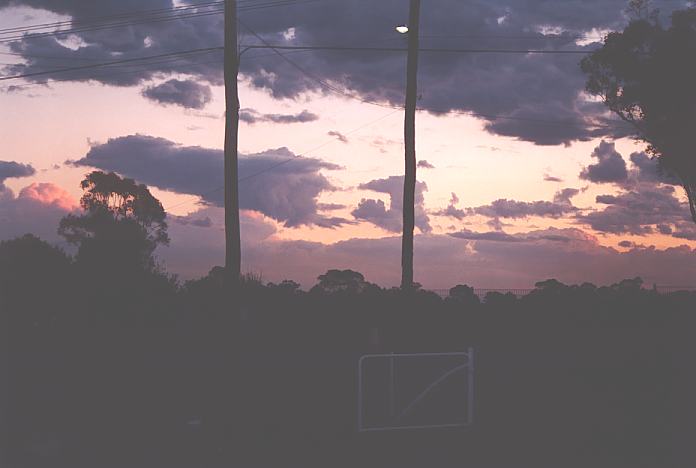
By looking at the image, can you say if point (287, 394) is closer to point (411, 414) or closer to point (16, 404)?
point (411, 414)

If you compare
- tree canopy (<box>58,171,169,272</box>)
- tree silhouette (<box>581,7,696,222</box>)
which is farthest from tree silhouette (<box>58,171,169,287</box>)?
tree silhouette (<box>581,7,696,222</box>)

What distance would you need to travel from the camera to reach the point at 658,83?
41469 millimetres

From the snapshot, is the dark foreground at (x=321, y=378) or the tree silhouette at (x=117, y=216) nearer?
the dark foreground at (x=321, y=378)

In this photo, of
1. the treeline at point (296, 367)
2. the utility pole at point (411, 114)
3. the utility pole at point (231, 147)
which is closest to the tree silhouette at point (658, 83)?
the treeline at point (296, 367)

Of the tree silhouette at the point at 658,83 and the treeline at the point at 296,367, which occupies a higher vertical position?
the tree silhouette at the point at 658,83

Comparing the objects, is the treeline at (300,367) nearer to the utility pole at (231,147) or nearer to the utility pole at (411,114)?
the utility pole at (231,147)

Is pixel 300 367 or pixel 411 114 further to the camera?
pixel 300 367

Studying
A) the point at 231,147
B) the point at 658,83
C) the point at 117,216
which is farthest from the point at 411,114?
the point at 117,216

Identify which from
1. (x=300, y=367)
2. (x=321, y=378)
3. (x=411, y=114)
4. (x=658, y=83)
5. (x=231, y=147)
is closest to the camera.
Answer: (x=231, y=147)

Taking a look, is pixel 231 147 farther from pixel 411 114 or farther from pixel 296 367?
pixel 296 367

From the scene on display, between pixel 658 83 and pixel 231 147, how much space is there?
29.3 m

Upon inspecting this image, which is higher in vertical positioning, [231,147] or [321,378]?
[231,147]

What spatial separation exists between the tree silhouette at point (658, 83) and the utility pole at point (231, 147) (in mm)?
28571

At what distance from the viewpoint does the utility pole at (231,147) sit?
60.1 ft
